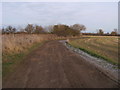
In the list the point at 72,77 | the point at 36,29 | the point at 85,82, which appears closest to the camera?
the point at 85,82

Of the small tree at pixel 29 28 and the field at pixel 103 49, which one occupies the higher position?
the small tree at pixel 29 28

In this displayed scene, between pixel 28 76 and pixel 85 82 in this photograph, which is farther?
pixel 28 76

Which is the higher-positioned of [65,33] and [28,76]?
[65,33]

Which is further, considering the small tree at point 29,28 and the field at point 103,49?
the small tree at point 29,28

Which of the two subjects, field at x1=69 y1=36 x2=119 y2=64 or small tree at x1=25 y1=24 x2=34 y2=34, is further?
small tree at x1=25 y1=24 x2=34 y2=34

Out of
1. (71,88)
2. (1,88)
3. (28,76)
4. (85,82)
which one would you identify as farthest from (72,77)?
(1,88)

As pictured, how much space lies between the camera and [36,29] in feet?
195

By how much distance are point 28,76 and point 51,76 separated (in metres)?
1.06

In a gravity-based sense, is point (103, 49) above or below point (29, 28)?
below

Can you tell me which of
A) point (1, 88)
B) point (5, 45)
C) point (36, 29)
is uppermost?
point (36, 29)

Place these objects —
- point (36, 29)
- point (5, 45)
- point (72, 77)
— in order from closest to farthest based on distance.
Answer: point (72, 77) → point (5, 45) → point (36, 29)

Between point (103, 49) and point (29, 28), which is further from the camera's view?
point (29, 28)

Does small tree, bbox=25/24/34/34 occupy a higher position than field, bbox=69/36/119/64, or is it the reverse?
small tree, bbox=25/24/34/34

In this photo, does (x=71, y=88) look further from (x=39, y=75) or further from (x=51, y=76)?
(x=39, y=75)
